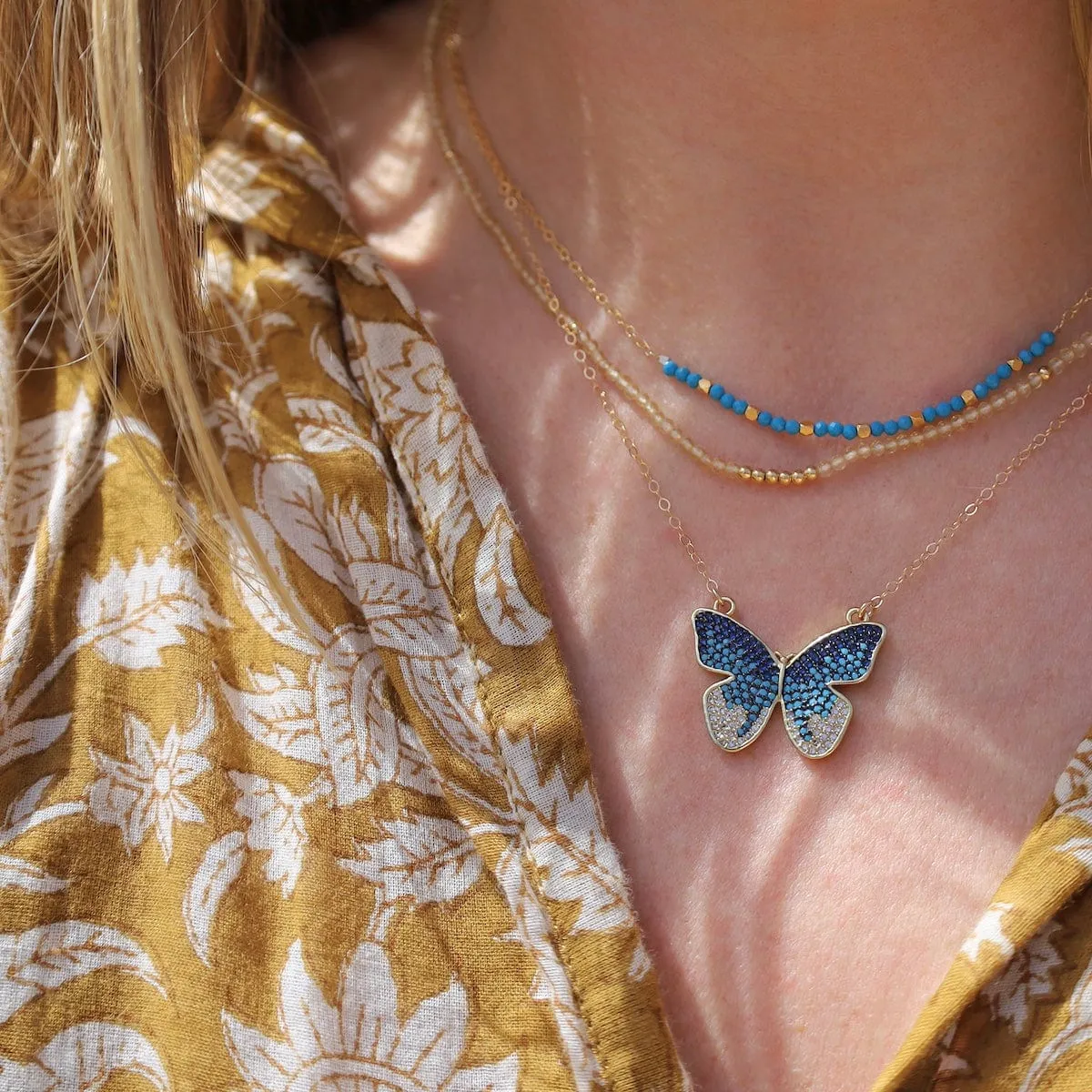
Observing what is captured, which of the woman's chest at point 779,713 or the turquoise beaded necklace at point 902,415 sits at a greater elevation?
the turquoise beaded necklace at point 902,415

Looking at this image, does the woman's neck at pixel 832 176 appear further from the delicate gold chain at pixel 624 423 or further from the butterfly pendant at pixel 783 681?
the butterfly pendant at pixel 783 681

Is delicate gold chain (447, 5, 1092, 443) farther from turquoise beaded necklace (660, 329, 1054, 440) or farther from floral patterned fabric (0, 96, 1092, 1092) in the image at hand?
floral patterned fabric (0, 96, 1092, 1092)

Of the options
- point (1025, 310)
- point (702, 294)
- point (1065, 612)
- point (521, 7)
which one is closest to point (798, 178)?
point (702, 294)

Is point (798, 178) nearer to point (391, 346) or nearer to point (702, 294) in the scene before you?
point (702, 294)

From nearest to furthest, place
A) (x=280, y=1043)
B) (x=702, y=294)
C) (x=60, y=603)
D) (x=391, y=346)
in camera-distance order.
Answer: (x=280, y=1043) → (x=60, y=603) → (x=391, y=346) → (x=702, y=294)

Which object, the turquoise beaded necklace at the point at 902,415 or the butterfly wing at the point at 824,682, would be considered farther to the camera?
the turquoise beaded necklace at the point at 902,415

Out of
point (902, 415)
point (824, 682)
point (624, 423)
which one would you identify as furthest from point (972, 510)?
point (624, 423)

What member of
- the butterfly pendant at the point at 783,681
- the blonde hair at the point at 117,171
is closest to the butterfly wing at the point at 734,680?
the butterfly pendant at the point at 783,681

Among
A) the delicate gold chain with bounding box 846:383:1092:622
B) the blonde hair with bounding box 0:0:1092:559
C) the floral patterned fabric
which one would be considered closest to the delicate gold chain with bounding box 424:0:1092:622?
the delicate gold chain with bounding box 846:383:1092:622
